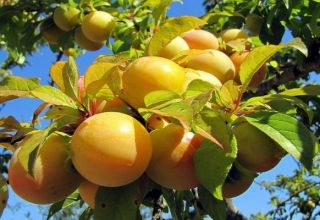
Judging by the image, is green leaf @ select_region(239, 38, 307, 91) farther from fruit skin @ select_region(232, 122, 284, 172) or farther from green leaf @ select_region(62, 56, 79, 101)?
green leaf @ select_region(62, 56, 79, 101)

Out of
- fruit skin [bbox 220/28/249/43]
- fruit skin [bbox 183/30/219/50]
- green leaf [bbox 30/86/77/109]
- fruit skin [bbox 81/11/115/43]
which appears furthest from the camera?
fruit skin [bbox 81/11/115/43]

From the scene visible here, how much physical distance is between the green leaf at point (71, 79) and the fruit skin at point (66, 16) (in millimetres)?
1481

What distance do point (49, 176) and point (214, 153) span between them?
29cm

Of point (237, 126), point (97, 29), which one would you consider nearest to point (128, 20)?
point (97, 29)

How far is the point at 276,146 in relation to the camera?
0.80 metres

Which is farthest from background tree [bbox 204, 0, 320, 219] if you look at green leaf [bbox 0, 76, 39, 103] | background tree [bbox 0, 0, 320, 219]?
green leaf [bbox 0, 76, 39, 103]

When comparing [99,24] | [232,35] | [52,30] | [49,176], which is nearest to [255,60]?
[49,176]

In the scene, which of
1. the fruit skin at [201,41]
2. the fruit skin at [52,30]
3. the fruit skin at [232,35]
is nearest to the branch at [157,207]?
the fruit skin at [201,41]

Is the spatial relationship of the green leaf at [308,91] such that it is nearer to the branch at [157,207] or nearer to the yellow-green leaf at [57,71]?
the branch at [157,207]

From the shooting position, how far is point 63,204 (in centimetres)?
114

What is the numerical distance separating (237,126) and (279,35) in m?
1.06

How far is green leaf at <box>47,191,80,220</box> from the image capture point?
1112 millimetres

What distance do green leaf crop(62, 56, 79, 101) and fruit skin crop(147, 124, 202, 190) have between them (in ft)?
0.57

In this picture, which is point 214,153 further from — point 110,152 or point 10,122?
point 10,122
